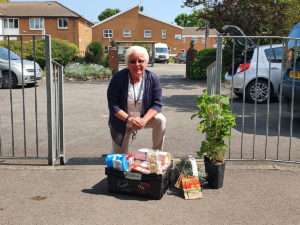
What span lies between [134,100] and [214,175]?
1.28 meters

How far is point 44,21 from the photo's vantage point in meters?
47.5

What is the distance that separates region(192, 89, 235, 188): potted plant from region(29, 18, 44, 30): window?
4713 cm

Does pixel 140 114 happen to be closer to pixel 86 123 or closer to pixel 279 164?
pixel 279 164

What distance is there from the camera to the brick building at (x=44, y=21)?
4697 centimetres

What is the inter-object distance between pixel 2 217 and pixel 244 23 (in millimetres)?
14440

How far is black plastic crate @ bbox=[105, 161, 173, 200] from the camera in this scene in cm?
376

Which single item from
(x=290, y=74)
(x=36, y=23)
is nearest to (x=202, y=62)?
(x=290, y=74)

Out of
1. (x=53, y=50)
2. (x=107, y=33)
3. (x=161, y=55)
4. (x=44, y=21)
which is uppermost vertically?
(x=44, y=21)

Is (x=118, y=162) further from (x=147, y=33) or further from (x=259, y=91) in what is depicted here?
(x=147, y=33)

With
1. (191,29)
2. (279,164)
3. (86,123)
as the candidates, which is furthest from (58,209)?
(191,29)

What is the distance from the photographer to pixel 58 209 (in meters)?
3.52

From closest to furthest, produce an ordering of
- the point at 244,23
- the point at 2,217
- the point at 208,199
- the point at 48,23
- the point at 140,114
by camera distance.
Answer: the point at 2,217
the point at 208,199
the point at 140,114
the point at 244,23
the point at 48,23

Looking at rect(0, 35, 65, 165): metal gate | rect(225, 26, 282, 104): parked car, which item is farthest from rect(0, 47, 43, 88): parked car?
rect(225, 26, 282, 104): parked car

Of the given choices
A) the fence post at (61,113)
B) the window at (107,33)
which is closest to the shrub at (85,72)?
the fence post at (61,113)
